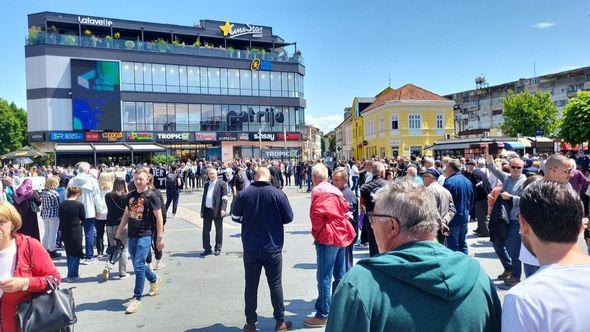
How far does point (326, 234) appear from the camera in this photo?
17.1 ft

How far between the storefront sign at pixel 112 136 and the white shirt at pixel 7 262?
45.0m

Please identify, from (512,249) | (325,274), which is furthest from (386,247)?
(512,249)

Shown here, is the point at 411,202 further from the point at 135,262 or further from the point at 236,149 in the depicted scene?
the point at 236,149

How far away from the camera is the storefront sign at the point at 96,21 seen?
45.6m

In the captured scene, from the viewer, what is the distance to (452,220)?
23.0 ft

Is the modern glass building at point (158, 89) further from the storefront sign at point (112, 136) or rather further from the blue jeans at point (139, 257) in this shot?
the blue jeans at point (139, 257)

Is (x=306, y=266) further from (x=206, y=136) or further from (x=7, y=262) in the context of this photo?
(x=206, y=136)

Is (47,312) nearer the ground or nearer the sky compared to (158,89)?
nearer the ground

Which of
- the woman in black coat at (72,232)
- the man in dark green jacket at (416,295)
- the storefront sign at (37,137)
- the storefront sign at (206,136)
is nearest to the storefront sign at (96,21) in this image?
the storefront sign at (37,137)

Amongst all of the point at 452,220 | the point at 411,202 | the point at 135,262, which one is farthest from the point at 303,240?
the point at 411,202

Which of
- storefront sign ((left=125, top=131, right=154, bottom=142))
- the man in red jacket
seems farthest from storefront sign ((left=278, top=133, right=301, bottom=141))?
the man in red jacket

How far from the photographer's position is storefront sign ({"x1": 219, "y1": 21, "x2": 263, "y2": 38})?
5294cm

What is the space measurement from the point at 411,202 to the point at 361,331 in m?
0.61

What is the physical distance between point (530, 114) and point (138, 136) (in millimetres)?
48040
